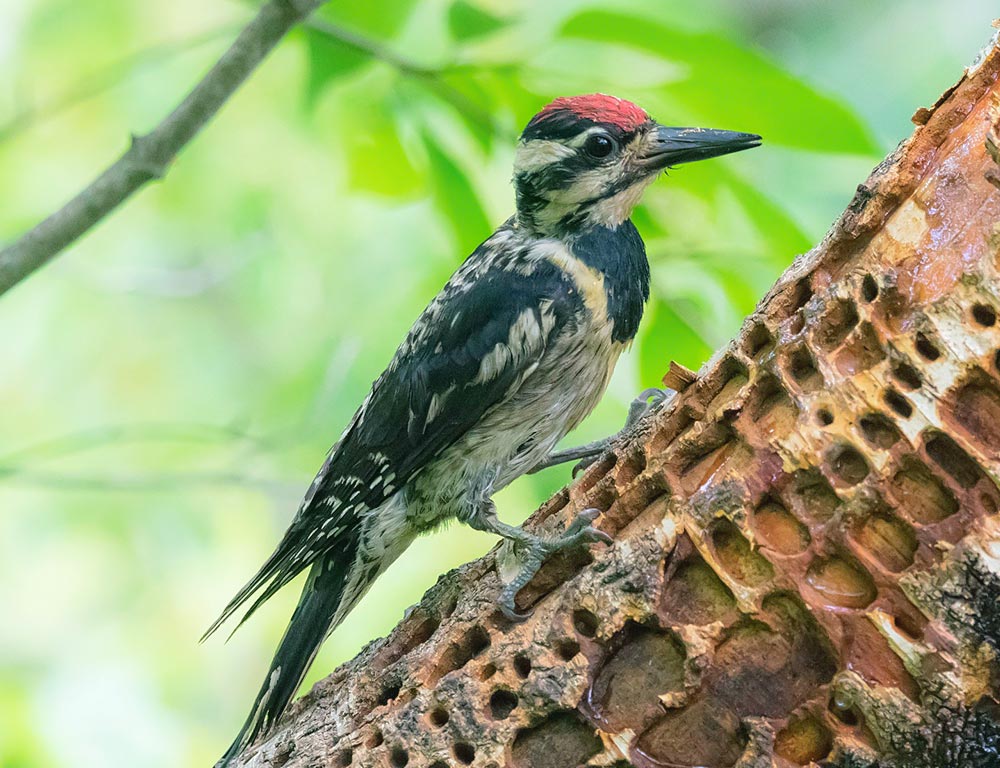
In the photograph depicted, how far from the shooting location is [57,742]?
3742 mm

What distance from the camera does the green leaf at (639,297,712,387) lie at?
2.32 meters

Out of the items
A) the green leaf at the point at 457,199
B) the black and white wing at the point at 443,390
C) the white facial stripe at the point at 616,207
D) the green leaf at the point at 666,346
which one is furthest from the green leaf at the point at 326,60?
the green leaf at the point at 666,346

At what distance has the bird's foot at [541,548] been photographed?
5.80 ft

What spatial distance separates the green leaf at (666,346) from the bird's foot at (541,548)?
1.83ft

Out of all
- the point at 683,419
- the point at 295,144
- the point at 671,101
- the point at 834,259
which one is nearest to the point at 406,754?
the point at 683,419

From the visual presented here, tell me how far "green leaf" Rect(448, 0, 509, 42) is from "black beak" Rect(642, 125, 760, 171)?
0.53 m

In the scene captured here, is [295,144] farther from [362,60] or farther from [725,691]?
[725,691]

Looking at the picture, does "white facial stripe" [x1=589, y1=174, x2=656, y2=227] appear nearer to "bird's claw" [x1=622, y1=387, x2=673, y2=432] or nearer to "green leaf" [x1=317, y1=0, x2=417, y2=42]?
"bird's claw" [x1=622, y1=387, x2=673, y2=432]

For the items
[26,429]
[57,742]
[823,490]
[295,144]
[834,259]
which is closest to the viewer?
[823,490]

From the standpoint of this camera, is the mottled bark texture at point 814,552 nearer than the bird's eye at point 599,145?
Yes

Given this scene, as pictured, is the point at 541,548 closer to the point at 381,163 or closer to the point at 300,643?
the point at 300,643

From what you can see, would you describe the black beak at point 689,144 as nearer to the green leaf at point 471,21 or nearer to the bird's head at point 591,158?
the bird's head at point 591,158

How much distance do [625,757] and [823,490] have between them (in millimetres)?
457

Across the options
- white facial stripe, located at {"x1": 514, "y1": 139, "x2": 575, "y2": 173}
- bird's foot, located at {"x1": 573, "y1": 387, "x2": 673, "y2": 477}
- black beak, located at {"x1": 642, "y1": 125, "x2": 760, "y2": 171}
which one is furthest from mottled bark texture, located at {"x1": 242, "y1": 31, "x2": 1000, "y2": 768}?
white facial stripe, located at {"x1": 514, "y1": 139, "x2": 575, "y2": 173}
